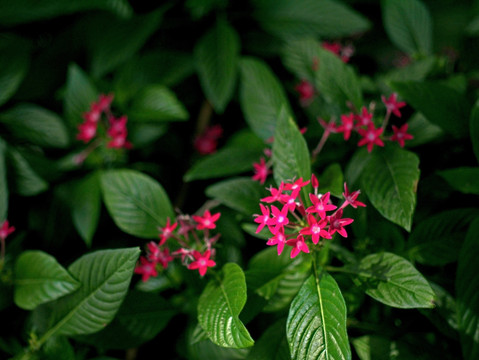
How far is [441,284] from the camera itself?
116 cm

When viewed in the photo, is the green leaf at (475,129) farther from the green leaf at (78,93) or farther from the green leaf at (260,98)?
the green leaf at (78,93)

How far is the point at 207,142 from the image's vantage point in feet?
5.75

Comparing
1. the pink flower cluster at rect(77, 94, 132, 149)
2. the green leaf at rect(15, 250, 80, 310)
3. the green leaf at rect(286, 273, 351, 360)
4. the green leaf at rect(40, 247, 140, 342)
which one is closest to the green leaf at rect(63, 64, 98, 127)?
the pink flower cluster at rect(77, 94, 132, 149)

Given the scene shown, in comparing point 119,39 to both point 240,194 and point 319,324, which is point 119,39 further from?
point 319,324

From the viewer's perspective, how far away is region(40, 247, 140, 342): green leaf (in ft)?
3.29

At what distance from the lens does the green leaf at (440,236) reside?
109 centimetres

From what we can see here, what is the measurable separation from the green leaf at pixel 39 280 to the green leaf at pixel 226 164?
43 cm

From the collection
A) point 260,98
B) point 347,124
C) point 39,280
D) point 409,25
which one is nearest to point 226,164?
point 260,98

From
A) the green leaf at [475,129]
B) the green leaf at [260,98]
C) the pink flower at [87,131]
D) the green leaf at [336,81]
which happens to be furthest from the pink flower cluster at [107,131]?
the green leaf at [475,129]

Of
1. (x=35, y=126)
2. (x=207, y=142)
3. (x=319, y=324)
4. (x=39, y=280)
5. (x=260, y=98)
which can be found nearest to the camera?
(x=319, y=324)

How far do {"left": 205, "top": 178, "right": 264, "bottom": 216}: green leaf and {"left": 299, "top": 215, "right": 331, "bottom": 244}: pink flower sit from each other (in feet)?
0.81

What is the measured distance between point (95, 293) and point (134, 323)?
18cm

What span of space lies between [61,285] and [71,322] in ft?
0.32

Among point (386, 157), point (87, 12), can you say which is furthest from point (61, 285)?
point (87, 12)
